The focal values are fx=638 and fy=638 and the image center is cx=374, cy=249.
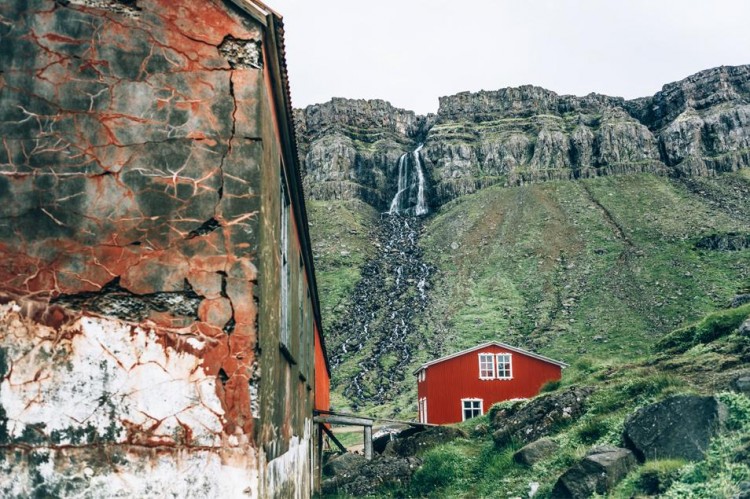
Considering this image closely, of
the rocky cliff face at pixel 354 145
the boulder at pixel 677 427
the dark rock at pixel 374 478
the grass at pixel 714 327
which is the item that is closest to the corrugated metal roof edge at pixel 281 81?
the boulder at pixel 677 427

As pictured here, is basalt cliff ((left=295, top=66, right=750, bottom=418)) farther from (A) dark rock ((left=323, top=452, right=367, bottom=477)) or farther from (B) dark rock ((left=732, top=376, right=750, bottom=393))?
(B) dark rock ((left=732, top=376, right=750, bottom=393))

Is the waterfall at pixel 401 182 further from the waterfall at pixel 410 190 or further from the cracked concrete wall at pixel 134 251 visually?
the cracked concrete wall at pixel 134 251

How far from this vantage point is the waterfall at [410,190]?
302ft

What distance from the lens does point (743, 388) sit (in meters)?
11.8

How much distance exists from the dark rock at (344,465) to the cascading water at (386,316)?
24.6 meters

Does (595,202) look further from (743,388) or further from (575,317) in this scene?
(743,388)

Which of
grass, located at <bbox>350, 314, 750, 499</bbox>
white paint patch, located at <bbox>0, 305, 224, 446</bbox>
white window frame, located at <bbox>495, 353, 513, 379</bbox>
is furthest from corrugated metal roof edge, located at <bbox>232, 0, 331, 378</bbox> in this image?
white window frame, located at <bbox>495, 353, 513, 379</bbox>

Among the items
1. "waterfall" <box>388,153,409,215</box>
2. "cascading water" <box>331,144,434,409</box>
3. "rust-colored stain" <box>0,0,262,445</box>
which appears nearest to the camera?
"rust-colored stain" <box>0,0,262,445</box>

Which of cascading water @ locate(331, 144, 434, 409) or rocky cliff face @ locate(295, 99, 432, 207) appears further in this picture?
rocky cliff face @ locate(295, 99, 432, 207)

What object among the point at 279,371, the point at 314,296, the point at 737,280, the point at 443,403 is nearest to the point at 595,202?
the point at 737,280

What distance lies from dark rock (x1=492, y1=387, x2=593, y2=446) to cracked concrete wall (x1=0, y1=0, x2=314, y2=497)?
13.4 metres

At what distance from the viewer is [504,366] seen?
34.9 metres

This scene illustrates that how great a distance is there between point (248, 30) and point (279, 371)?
10.9 feet

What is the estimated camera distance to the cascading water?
169ft
